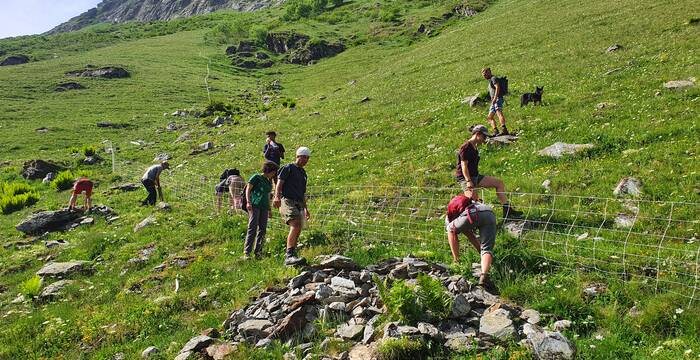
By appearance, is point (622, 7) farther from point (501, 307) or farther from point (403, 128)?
point (501, 307)

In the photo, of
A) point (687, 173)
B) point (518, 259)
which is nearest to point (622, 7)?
point (687, 173)

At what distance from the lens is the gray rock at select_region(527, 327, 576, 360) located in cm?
601

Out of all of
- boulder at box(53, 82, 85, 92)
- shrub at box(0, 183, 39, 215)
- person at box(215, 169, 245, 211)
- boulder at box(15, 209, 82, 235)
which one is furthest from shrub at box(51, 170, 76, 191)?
boulder at box(53, 82, 85, 92)

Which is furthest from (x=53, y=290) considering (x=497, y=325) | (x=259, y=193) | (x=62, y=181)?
(x=62, y=181)

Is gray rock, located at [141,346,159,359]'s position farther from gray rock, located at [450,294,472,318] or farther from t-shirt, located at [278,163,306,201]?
gray rock, located at [450,294,472,318]

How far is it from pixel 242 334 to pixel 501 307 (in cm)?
431

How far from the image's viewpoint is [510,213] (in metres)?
11.6

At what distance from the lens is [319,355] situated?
281 inches

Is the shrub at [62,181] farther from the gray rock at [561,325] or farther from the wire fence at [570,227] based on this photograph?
the gray rock at [561,325]

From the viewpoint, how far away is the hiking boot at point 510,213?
449 inches

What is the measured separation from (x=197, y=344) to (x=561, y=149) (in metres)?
12.3

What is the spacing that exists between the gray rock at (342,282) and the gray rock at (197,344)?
2.39m

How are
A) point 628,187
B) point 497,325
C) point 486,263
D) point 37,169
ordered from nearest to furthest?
point 497,325 < point 486,263 < point 628,187 < point 37,169

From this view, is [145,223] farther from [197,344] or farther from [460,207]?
[460,207]
